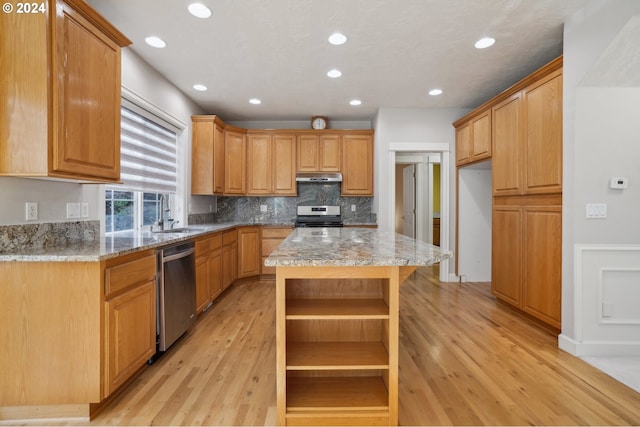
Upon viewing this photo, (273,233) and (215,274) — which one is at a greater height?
(273,233)

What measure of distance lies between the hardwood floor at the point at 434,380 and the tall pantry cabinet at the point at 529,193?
15.9 inches

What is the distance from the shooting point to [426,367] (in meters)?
2.19

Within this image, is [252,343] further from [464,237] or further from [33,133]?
[464,237]

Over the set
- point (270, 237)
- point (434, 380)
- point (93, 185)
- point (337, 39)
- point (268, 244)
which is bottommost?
point (434, 380)

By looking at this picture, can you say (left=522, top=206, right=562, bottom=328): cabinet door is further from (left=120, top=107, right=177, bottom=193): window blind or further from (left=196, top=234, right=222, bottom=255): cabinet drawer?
(left=120, top=107, right=177, bottom=193): window blind

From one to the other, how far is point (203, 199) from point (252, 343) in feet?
8.71

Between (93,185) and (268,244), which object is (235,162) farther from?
(93,185)

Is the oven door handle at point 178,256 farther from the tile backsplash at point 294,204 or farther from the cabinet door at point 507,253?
the cabinet door at point 507,253

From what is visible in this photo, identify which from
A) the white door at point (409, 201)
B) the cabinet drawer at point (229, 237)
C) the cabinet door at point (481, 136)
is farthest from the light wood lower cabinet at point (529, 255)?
the cabinet drawer at point (229, 237)

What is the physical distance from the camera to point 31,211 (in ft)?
6.23

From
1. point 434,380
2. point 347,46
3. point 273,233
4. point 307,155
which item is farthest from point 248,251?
point 434,380

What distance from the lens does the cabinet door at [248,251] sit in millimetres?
4500

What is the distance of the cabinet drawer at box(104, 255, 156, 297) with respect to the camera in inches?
66.7

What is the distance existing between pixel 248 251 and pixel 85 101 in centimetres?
304
